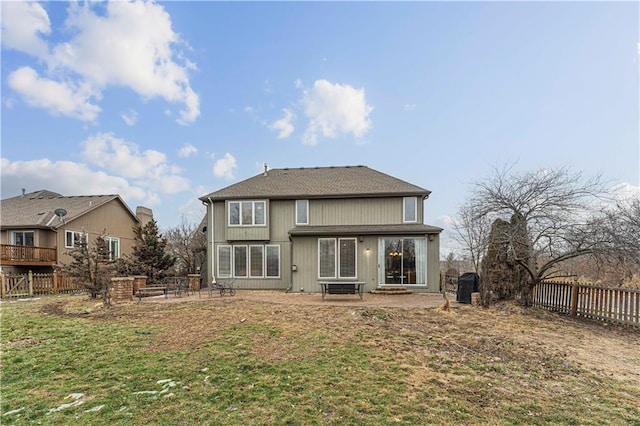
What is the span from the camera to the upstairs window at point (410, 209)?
640 inches

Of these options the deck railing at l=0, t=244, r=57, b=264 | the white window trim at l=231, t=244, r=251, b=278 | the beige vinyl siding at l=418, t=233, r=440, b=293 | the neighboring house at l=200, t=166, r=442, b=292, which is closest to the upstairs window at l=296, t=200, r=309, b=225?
the neighboring house at l=200, t=166, r=442, b=292

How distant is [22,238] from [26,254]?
7.43 ft

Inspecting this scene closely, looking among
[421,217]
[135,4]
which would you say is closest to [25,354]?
[135,4]

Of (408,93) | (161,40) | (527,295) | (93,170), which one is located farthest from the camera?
(93,170)

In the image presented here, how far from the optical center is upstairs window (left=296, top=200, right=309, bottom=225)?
1686cm

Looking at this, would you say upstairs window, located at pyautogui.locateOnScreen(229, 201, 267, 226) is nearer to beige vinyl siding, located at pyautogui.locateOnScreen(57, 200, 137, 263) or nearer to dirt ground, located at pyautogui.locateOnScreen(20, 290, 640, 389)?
dirt ground, located at pyautogui.locateOnScreen(20, 290, 640, 389)

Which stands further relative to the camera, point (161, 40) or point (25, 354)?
point (161, 40)

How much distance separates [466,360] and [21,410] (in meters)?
6.63

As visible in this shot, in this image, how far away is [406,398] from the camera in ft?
13.3

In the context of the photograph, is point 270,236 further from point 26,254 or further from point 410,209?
point 26,254

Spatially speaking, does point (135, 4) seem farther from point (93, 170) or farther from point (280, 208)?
point (93, 170)

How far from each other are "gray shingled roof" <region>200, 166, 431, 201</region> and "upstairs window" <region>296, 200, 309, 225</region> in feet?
1.46

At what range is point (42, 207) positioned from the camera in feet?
73.4

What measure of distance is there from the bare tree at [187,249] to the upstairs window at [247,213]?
264 inches
